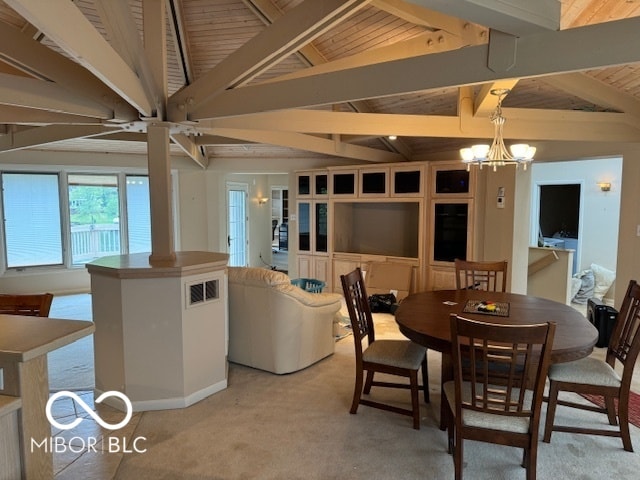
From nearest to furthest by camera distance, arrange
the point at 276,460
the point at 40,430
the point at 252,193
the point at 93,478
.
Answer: the point at 40,430 → the point at 93,478 → the point at 276,460 → the point at 252,193

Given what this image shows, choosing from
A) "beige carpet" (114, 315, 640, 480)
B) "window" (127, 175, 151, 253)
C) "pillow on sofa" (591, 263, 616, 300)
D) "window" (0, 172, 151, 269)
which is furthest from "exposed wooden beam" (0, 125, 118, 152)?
"pillow on sofa" (591, 263, 616, 300)

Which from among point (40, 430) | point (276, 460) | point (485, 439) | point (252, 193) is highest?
point (252, 193)

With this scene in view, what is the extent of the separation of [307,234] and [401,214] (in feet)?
5.65

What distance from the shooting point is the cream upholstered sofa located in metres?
3.57

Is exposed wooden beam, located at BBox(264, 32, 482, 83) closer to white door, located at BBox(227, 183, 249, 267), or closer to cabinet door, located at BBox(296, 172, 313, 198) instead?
cabinet door, located at BBox(296, 172, 313, 198)

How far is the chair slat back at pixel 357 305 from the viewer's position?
2963 mm

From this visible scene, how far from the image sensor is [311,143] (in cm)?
556

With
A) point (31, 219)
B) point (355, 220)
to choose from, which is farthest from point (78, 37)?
point (31, 219)

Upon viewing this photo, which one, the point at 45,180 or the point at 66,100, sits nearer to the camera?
the point at 66,100

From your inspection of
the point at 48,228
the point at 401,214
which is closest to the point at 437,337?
the point at 401,214

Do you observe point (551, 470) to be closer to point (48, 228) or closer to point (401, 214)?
point (401, 214)

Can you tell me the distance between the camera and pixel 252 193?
948cm

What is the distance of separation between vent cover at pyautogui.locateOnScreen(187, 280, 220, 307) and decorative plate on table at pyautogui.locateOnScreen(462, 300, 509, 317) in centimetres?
193

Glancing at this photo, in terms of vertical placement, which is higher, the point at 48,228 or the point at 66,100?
the point at 66,100
